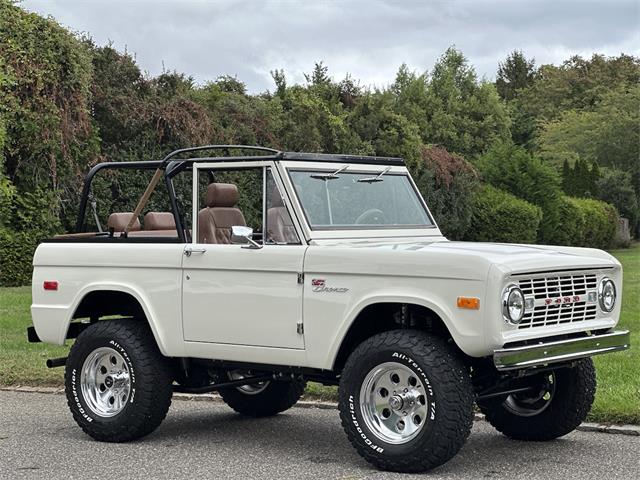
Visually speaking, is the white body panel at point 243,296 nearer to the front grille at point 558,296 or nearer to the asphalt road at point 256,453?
the asphalt road at point 256,453

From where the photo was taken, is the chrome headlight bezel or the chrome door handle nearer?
the chrome headlight bezel

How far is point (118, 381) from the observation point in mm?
8547

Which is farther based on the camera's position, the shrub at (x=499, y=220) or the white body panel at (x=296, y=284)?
the shrub at (x=499, y=220)

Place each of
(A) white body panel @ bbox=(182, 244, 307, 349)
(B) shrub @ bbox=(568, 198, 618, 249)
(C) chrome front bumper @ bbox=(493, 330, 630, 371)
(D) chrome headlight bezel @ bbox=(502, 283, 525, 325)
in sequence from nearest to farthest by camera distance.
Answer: (C) chrome front bumper @ bbox=(493, 330, 630, 371) → (D) chrome headlight bezel @ bbox=(502, 283, 525, 325) → (A) white body panel @ bbox=(182, 244, 307, 349) → (B) shrub @ bbox=(568, 198, 618, 249)

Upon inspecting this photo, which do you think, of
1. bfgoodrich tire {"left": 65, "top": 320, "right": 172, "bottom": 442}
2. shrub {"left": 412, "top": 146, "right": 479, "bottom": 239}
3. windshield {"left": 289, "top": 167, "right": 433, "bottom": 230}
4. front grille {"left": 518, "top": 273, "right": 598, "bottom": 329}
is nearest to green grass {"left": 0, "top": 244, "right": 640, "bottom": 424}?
front grille {"left": 518, "top": 273, "right": 598, "bottom": 329}

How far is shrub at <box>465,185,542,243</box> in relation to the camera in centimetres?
4203

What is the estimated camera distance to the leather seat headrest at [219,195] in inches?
337

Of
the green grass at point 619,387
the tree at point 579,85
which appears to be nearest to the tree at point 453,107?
the tree at point 579,85

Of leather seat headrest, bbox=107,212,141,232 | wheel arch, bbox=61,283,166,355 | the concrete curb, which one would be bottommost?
the concrete curb

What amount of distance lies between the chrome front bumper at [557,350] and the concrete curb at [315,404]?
2.84 feet

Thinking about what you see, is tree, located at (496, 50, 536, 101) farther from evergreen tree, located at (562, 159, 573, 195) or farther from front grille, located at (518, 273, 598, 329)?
front grille, located at (518, 273, 598, 329)

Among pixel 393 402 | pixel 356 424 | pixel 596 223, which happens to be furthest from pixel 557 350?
pixel 596 223

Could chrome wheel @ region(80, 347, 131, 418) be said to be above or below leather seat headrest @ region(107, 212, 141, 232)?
below

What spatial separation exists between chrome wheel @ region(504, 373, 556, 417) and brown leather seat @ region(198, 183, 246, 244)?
2.49 metres
